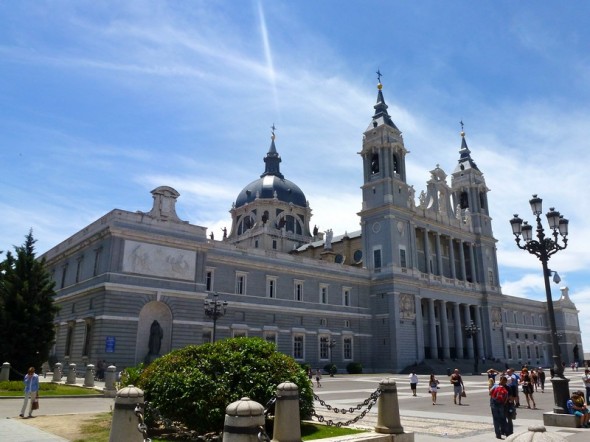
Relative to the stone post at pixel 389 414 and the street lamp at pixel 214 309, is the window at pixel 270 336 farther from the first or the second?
the stone post at pixel 389 414

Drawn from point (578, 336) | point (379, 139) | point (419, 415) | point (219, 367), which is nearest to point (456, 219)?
point (379, 139)

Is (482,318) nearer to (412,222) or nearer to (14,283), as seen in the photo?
(412,222)

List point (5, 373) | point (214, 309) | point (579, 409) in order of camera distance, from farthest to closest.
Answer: point (214, 309)
point (5, 373)
point (579, 409)

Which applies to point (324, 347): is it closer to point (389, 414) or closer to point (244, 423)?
point (389, 414)

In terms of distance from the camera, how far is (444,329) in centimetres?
5534

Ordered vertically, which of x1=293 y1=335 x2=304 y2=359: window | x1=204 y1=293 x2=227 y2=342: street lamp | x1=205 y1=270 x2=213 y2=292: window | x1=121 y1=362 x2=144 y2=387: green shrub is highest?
x1=205 y1=270 x2=213 y2=292: window

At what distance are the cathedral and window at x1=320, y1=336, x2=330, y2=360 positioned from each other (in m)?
0.14

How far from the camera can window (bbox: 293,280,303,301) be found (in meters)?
45.0

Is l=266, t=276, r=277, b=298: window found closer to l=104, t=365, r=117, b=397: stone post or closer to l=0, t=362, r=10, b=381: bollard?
l=104, t=365, r=117, b=397: stone post

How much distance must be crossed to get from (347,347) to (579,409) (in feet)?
116

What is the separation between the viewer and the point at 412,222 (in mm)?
54156

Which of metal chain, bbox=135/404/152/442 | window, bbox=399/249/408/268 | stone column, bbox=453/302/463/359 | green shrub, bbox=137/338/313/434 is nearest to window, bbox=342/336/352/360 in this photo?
window, bbox=399/249/408/268

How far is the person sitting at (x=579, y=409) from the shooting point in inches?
525

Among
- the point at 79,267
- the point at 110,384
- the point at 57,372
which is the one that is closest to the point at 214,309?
the point at 57,372
